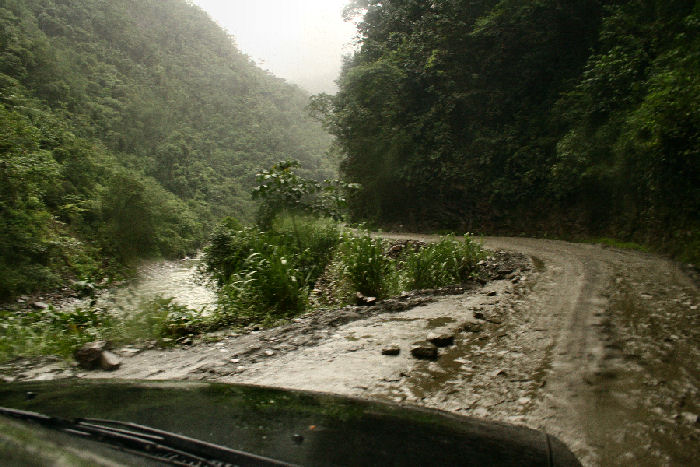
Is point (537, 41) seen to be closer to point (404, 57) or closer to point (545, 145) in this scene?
point (545, 145)

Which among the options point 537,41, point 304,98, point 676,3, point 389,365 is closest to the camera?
point 389,365

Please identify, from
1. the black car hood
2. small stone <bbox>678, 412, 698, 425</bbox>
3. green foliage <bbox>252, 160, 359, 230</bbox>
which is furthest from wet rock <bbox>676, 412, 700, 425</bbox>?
green foliage <bbox>252, 160, 359, 230</bbox>

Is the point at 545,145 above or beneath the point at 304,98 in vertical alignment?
beneath

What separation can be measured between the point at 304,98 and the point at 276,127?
19.2 meters

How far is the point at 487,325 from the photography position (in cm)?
343

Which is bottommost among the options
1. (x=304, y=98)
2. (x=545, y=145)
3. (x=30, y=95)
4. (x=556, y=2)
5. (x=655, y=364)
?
(x=655, y=364)

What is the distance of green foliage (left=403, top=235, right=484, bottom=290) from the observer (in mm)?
5254

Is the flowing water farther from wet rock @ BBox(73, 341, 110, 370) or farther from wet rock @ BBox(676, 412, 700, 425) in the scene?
wet rock @ BBox(676, 412, 700, 425)

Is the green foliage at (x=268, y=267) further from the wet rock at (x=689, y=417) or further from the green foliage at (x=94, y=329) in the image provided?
the wet rock at (x=689, y=417)

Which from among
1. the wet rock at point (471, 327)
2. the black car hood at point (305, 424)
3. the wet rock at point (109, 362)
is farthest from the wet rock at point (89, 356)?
the wet rock at point (471, 327)

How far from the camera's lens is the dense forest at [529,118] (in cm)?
647

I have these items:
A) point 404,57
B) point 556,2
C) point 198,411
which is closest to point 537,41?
point 556,2

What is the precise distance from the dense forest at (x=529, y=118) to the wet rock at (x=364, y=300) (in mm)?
4840

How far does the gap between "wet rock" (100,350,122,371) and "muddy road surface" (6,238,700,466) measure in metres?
0.10
